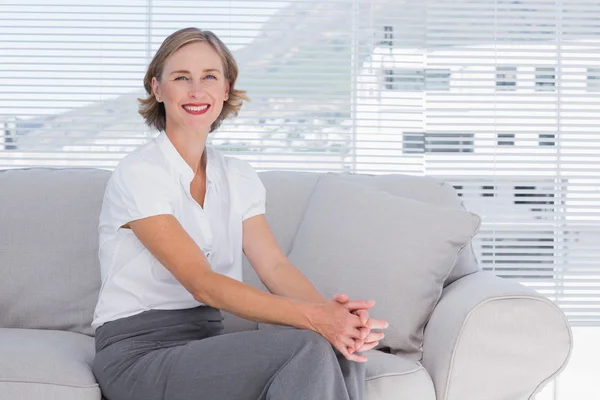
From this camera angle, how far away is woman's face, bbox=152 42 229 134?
2.15 m

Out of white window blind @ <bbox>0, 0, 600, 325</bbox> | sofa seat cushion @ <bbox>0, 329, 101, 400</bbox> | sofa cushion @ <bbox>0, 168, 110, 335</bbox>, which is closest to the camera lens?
sofa seat cushion @ <bbox>0, 329, 101, 400</bbox>

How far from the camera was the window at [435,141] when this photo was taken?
3562 mm

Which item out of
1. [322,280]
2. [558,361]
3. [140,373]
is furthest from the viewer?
[322,280]

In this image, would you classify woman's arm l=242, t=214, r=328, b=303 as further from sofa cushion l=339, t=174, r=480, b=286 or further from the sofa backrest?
sofa cushion l=339, t=174, r=480, b=286

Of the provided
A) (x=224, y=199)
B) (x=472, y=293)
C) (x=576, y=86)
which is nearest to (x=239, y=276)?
(x=224, y=199)

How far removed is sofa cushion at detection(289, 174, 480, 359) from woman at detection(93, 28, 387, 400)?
9.6 inches

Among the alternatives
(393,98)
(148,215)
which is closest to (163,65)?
(148,215)

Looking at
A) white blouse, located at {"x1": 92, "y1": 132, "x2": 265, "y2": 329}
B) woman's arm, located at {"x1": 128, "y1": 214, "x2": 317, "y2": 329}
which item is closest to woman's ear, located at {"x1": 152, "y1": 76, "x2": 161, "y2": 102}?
white blouse, located at {"x1": 92, "y1": 132, "x2": 265, "y2": 329}

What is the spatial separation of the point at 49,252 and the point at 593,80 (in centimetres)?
242

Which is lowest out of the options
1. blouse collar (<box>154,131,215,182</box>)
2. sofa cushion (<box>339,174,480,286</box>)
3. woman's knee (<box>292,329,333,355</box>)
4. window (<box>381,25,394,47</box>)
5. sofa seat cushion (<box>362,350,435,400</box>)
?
sofa seat cushion (<box>362,350,435,400</box>)

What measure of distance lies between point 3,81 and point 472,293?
2.29 metres

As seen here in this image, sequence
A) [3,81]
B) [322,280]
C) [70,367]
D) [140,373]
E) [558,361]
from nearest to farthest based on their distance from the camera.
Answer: [140,373]
[70,367]
[558,361]
[322,280]
[3,81]

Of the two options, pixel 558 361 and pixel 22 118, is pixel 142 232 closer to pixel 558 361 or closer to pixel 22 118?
pixel 558 361

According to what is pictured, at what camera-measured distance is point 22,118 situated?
3.52m
